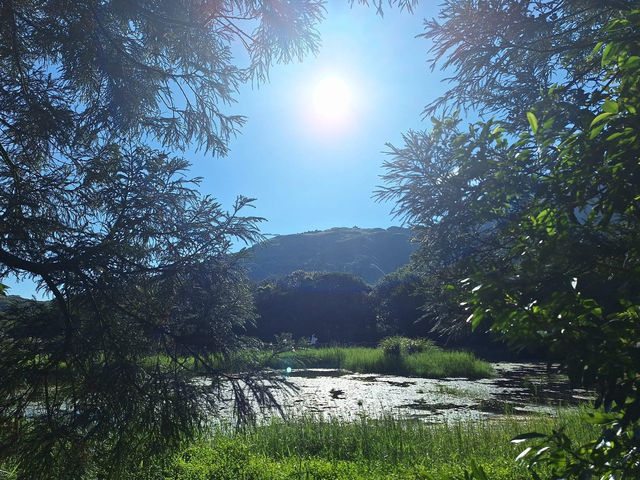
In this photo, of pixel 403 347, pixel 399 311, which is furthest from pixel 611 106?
pixel 399 311

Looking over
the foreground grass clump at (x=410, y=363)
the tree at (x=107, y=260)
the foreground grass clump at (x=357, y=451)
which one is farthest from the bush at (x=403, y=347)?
the tree at (x=107, y=260)

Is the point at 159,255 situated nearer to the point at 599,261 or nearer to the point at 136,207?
the point at 136,207

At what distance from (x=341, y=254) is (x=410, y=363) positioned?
90.0m

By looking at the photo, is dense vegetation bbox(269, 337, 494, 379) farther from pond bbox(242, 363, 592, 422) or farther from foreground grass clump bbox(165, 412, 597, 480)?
foreground grass clump bbox(165, 412, 597, 480)

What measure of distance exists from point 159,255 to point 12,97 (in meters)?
1.70

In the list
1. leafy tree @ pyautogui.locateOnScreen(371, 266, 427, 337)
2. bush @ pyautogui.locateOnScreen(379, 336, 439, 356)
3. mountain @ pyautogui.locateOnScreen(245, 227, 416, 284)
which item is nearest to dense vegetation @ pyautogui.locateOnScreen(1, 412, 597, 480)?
bush @ pyautogui.locateOnScreen(379, 336, 439, 356)

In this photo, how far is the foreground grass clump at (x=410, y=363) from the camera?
13172 mm

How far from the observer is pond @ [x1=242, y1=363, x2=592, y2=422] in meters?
7.75

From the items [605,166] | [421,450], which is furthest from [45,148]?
[421,450]

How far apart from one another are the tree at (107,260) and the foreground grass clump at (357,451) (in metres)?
1.16

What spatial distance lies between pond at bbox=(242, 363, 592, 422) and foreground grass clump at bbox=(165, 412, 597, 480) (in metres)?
0.85

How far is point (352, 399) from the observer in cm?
905

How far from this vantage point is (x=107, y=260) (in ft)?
9.60

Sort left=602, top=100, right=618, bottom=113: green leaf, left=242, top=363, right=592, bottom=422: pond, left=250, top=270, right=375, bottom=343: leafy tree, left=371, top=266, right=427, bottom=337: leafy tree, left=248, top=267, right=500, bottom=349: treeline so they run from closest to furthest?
left=602, top=100, right=618, bottom=113: green leaf < left=242, top=363, right=592, bottom=422: pond < left=371, top=266, right=427, bottom=337: leafy tree < left=248, top=267, right=500, bottom=349: treeline < left=250, top=270, right=375, bottom=343: leafy tree
